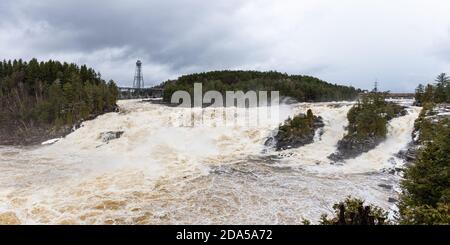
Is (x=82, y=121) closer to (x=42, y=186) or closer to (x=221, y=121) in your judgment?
(x=221, y=121)

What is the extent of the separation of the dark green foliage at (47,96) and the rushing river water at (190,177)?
23.9 feet

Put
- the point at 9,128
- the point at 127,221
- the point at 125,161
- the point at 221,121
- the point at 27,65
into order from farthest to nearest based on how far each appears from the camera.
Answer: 1. the point at 27,65
2. the point at 9,128
3. the point at 221,121
4. the point at 125,161
5. the point at 127,221

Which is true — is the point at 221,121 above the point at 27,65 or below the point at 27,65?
below

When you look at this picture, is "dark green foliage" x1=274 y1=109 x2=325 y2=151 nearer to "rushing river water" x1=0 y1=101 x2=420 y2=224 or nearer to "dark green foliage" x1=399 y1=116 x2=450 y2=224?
"rushing river water" x1=0 y1=101 x2=420 y2=224

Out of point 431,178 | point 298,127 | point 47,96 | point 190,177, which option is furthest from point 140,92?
point 431,178

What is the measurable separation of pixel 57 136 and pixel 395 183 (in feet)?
92.6

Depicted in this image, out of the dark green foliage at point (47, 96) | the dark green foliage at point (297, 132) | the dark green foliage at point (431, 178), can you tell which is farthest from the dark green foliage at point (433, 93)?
the dark green foliage at point (47, 96)

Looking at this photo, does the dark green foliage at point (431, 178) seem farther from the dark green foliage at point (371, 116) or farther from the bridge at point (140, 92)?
the bridge at point (140, 92)

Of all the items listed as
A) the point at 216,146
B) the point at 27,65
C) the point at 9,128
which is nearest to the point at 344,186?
the point at 216,146

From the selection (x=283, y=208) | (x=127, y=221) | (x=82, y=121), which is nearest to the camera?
(x=127, y=221)

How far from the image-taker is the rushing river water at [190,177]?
1394 centimetres

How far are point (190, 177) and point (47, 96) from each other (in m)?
33.3

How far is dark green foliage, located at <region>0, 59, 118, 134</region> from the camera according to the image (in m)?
39.1

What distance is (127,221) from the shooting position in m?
13.0
